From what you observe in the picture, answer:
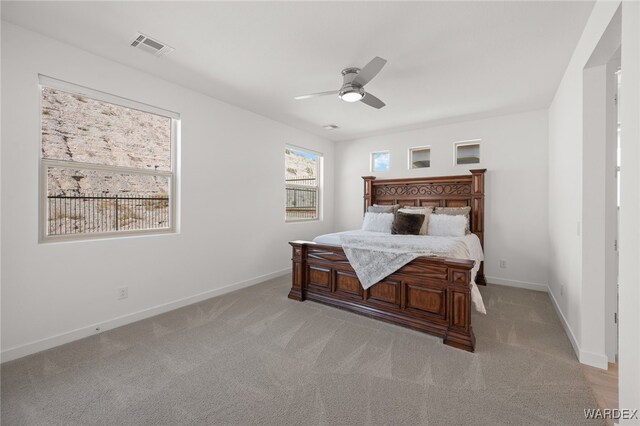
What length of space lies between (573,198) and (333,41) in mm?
2543

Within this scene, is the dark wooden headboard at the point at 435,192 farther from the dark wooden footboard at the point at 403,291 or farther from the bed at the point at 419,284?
the dark wooden footboard at the point at 403,291

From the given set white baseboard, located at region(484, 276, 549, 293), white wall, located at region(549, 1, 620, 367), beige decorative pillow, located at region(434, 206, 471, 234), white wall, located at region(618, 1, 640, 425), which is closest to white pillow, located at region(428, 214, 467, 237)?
beige decorative pillow, located at region(434, 206, 471, 234)

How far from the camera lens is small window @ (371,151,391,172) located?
539cm

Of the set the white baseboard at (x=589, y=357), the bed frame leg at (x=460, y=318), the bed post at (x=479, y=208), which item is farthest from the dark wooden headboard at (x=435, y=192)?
the bed frame leg at (x=460, y=318)

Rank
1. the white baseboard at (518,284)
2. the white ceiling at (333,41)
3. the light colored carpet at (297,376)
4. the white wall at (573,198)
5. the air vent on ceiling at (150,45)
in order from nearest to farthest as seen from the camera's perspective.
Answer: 1. the light colored carpet at (297,376)
2. the white ceiling at (333,41)
3. the white wall at (573,198)
4. the air vent on ceiling at (150,45)
5. the white baseboard at (518,284)

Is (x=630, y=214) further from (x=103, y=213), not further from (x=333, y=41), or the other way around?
(x=103, y=213)

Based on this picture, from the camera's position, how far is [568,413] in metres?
1.63

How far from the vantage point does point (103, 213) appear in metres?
2.77

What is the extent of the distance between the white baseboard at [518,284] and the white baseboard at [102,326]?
12.9 feet

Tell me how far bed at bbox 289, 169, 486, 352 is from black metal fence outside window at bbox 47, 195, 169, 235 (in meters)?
1.73

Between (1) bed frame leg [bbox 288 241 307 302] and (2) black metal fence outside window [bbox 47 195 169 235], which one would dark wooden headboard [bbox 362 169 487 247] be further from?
(2) black metal fence outside window [bbox 47 195 169 235]

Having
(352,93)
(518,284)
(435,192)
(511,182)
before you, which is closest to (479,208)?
(511,182)

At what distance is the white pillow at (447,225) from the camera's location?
12.5ft

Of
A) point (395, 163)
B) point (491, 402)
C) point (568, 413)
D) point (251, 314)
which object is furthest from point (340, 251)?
point (395, 163)
